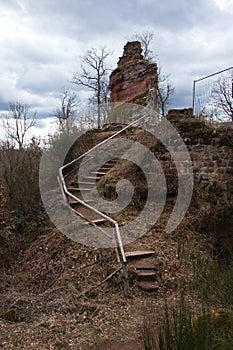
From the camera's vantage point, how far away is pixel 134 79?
46.1 ft

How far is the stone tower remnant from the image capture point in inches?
524

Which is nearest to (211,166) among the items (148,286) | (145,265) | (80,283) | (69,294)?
(145,265)

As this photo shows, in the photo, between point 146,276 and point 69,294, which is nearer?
point 69,294

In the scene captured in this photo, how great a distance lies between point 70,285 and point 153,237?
75.6 inches

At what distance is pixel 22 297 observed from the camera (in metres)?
4.75

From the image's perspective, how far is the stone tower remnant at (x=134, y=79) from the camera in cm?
1330

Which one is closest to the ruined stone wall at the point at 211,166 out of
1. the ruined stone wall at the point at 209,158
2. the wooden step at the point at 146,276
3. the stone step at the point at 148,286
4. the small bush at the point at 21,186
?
the ruined stone wall at the point at 209,158

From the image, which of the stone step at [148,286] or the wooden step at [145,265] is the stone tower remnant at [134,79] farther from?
the stone step at [148,286]

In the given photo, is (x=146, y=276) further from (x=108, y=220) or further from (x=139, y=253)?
(x=108, y=220)

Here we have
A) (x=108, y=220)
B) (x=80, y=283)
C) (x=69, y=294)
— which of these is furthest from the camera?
(x=108, y=220)

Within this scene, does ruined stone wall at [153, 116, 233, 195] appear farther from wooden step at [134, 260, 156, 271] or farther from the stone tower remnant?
the stone tower remnant

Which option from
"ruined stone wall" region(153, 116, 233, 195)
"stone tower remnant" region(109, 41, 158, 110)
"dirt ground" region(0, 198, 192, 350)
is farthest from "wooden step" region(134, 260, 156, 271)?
"stone tower remnant" region(109, 41, 158, 110)

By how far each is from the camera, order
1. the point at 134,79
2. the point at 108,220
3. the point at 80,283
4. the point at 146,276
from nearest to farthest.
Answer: the point at 146,276 < the point at 80,283 < the point at 108,220 < the point at 134,79

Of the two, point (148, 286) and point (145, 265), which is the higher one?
point (145, 265)
